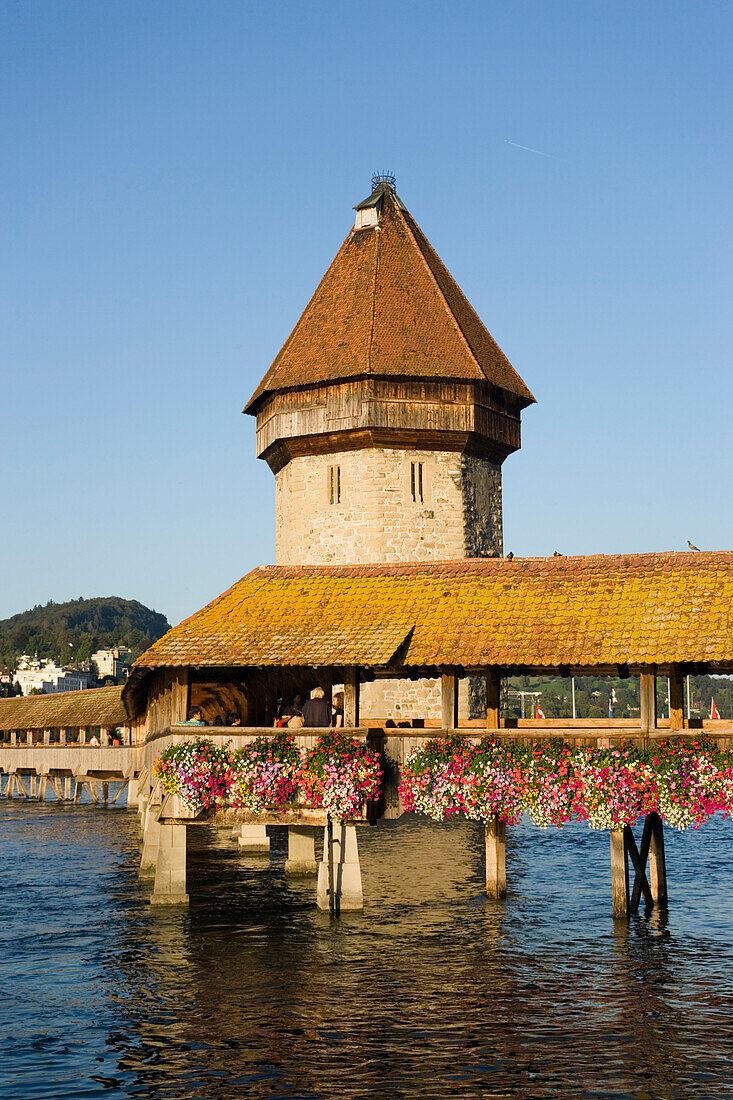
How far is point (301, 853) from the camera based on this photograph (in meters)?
27.5

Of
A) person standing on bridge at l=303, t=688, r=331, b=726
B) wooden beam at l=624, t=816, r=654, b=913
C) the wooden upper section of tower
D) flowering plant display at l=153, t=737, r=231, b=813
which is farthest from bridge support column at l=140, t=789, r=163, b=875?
the wooden upper section of tower

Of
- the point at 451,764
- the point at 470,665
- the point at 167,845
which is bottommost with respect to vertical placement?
the point at 167,845

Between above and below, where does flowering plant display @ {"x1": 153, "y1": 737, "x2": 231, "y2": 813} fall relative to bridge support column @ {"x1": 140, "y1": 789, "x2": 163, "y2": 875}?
above

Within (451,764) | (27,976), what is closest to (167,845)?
(27,976)

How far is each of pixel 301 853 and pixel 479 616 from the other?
9.42 meters

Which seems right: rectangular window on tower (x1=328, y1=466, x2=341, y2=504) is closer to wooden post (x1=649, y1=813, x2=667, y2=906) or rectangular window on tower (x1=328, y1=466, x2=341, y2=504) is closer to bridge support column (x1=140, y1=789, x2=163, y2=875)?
bridge support column (x1=140, y1=789, x2=163, y2=875)

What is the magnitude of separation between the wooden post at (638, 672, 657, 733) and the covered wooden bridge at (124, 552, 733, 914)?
0.02m

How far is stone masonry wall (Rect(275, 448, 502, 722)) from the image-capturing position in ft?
133

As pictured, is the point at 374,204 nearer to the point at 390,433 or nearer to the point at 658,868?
the point at 390,433

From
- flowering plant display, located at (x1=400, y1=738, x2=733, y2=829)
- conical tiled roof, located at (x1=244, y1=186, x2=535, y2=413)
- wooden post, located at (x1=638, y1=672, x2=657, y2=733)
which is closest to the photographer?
flowering plant display, located at (x1=400, y1=738, x2=733, y2=829)

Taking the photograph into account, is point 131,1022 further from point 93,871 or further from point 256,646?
point 93,871

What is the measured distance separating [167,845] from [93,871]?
891cm

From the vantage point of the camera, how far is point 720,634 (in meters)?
18.7

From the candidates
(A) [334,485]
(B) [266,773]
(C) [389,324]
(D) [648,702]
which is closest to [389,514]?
(A) [334,485]
